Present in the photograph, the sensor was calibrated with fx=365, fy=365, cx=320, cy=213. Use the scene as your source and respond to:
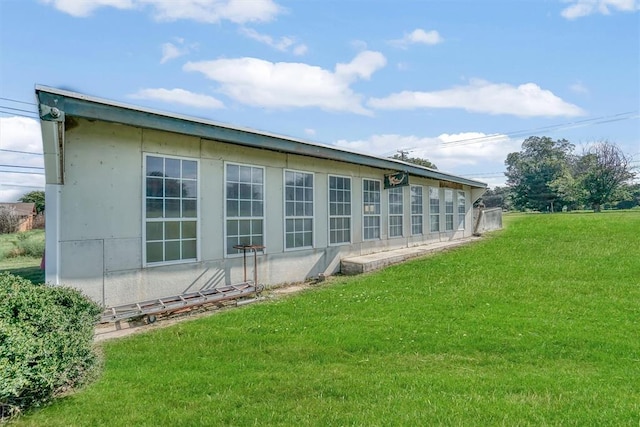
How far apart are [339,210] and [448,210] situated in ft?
25.2

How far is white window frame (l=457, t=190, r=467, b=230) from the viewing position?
55.8ft

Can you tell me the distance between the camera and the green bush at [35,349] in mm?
2449

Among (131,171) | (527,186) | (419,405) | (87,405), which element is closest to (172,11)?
(131,171)

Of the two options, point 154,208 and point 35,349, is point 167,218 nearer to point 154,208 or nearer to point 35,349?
point 154,208

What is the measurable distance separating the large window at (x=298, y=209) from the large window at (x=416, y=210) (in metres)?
5.59

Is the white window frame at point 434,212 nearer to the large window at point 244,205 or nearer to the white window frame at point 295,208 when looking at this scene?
the white window frame at point 295,208

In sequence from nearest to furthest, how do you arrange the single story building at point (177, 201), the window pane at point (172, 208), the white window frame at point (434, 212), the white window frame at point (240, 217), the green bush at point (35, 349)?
the green bush at point (35, 349)
the single story building at point (177, 201)
the window pane at point (172, 208)
the white window frame at point (240, 217)
the white window frame at point (434, 212)

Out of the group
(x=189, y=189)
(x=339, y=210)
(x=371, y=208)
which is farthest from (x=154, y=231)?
(x=371, y=208)

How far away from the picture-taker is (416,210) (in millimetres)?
14117

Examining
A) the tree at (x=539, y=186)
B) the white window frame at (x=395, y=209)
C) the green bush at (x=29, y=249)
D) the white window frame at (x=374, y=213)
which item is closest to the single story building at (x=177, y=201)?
the white window frame at (x=374, y=213)

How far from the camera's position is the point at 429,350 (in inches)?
177

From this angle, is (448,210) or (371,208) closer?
(371,208)

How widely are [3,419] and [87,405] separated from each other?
57 centimetres

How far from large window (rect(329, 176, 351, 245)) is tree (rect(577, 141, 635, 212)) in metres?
37.0
